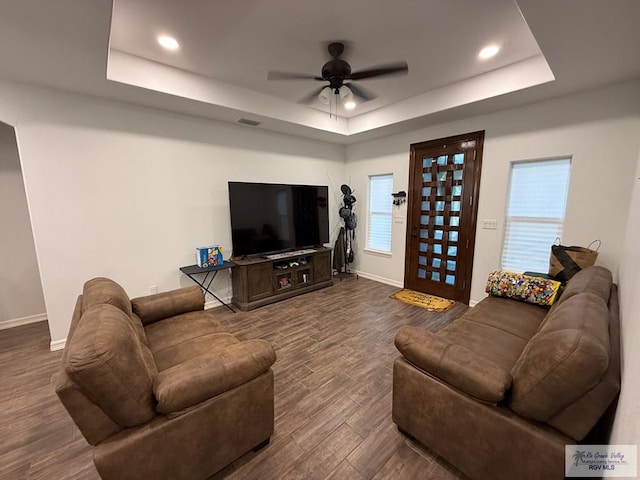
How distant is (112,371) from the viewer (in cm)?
108

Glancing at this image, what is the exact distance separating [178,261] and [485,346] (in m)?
3.43

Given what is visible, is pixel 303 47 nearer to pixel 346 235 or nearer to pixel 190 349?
pixel 190 349

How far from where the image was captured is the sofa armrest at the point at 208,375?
1233mm

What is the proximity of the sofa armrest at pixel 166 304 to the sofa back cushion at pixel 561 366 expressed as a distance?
239cm

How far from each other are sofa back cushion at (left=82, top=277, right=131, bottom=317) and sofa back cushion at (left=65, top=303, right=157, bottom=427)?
465mm

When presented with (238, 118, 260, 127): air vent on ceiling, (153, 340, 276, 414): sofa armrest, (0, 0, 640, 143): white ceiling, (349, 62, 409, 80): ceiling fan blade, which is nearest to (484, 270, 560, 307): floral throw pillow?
(0, 0, 640, 143): white ceiling

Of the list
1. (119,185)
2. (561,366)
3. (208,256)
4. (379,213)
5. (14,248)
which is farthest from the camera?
(379,213)

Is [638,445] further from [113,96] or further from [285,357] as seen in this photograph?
[113,96]

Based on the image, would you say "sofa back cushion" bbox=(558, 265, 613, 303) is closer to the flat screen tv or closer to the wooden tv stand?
the wooden tv stand

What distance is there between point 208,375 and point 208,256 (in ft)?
7.87

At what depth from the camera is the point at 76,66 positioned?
221 centimetres

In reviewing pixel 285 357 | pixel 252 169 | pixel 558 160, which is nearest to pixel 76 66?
pixel 252 169

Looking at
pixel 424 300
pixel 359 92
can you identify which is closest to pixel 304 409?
pixel 424 300

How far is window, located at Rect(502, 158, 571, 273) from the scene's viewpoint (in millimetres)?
3042
